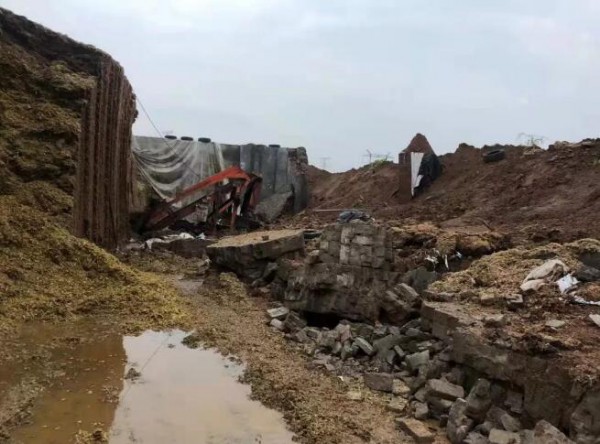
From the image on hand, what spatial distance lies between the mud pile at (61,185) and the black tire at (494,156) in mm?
10977

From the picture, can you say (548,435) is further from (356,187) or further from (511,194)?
(356,187)

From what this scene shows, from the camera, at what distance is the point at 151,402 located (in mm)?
5414

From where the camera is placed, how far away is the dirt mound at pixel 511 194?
11.3 metres

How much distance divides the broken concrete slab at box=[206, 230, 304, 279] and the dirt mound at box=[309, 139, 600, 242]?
373cm

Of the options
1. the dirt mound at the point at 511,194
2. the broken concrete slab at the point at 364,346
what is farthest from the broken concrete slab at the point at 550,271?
the dirt mound at the point at 511,194

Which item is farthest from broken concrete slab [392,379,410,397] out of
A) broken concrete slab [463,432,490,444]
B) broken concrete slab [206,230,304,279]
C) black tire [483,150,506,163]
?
black tire [483,150,506,163]

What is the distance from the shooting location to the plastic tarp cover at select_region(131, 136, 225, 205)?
19828 mm

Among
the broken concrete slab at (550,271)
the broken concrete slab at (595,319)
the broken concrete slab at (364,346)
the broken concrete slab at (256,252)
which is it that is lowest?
the broken concrete slab at (364,346)

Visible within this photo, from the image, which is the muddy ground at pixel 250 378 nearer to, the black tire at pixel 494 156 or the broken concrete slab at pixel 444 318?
the broken concrete slab at pixel 444 318

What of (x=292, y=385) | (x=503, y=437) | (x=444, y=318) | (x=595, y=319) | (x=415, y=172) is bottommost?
(x=292, y=385)

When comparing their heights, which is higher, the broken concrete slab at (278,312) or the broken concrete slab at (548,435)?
the broken concrete slab at (548,435)

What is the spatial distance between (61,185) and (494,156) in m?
12.8

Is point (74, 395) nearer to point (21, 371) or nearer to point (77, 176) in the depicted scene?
point (21, 371)

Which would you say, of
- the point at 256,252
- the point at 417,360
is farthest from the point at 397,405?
the point at 256,252
